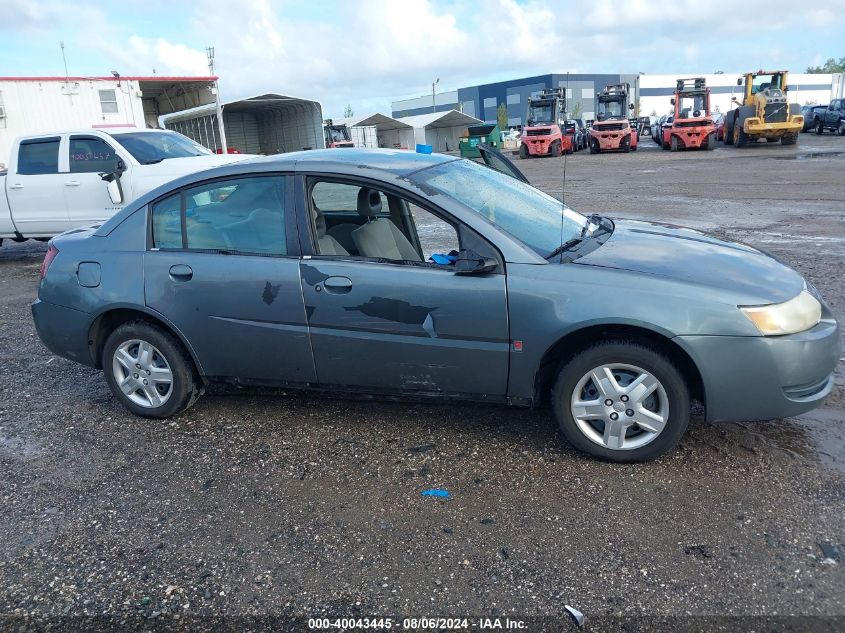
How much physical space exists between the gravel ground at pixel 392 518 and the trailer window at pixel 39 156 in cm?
607

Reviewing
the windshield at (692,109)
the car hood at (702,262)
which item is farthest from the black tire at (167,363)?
the windshield at (692,109)

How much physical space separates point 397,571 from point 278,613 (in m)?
0.50

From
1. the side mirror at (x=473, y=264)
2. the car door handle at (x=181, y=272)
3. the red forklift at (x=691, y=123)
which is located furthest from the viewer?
the red forklift at (x=691, y=123)

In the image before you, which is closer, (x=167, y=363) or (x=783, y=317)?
(x=783, y=317)

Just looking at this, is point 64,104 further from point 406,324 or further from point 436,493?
point 436,493

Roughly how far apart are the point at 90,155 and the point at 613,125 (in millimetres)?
28283

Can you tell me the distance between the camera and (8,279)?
913 cm

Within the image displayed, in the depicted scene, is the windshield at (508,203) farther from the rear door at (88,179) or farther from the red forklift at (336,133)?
the red forklift at (336,133)

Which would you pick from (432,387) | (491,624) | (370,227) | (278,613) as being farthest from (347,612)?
(370,227)

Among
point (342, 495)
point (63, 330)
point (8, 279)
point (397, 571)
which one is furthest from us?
point (8, 279)

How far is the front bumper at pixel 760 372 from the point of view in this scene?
10.4ft

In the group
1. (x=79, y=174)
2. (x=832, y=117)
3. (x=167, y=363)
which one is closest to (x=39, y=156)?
(x=79, y=174)

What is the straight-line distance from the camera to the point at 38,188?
9.63 meters

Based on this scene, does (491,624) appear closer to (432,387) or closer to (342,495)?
(342,495)
